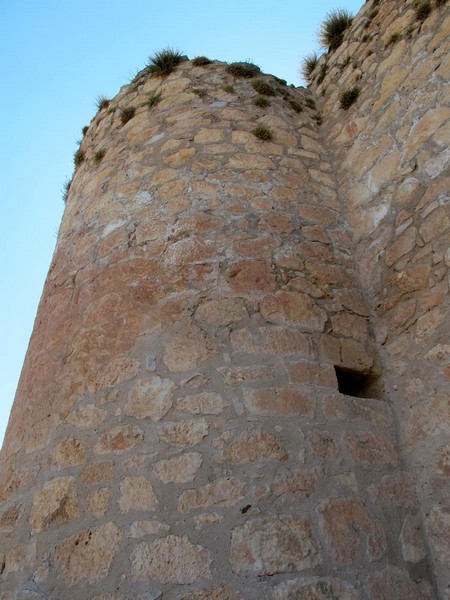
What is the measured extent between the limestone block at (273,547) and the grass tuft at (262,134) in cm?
273

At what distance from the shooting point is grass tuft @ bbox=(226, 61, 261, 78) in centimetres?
464

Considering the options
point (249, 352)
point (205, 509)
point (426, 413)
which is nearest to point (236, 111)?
point (249, 352)

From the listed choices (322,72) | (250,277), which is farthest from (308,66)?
(250,277)

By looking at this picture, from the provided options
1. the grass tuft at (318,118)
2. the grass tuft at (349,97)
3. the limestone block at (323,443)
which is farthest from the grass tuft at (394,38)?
the limestone block at (323,443)

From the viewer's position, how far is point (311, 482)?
2361 millimetres

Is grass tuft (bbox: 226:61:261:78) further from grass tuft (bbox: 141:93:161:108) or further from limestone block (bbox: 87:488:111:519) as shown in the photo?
limestone block (bbox: 87:488:111:519)

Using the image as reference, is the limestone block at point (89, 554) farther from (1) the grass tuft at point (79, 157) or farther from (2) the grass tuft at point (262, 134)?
(1) the grass tuft at point (79, 157)

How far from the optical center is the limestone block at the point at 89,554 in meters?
2.13

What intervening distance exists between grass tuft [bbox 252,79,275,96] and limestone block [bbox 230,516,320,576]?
350cm

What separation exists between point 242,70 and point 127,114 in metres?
1.08

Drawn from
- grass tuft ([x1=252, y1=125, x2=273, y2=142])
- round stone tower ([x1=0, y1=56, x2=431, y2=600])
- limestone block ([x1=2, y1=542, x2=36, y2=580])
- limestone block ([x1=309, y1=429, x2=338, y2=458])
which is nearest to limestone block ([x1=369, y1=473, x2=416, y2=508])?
round stone tower ([x1=0, y1=56, x2=431, y2=600])

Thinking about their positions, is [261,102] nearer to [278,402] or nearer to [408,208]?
[408,208]

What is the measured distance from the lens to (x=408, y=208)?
11.0ft

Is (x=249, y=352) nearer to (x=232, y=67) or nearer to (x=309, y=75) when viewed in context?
(x=232, y=67)
